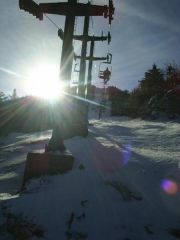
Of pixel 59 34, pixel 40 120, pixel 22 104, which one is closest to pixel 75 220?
Answer: pixel 59 34

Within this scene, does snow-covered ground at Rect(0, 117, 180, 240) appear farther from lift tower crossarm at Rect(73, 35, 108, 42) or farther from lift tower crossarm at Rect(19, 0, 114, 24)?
lift tower crossarm at Rect(73, 35, 108, 42)

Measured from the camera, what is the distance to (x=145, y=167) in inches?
365

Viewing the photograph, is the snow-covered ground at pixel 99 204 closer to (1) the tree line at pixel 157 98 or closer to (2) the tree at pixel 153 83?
(1) the tree line at pixel 157 98

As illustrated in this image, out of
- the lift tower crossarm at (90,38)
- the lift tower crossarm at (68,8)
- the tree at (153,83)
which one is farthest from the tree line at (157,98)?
the lift tower crossarm at (68,8)

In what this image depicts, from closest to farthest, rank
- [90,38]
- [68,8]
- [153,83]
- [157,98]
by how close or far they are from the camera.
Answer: [68,8], [90,38], [157,98], [153,83]

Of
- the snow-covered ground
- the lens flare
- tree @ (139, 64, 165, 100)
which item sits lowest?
the snow-covered ground

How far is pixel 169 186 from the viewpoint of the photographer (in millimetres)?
7836

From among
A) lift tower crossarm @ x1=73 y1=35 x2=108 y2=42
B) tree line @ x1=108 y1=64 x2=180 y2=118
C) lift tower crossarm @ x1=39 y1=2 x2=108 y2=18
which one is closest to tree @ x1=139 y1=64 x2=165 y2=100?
tree line @ x1=108 y1=64 x2=180 y2=118

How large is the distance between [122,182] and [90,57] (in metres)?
16.9

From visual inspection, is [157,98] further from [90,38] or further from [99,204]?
[99,204]

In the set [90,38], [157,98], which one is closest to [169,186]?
[90,38]

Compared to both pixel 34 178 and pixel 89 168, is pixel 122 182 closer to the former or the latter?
pixel 89 168

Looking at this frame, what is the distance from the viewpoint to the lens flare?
24.7 feet

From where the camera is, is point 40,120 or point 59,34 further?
point 40,120
